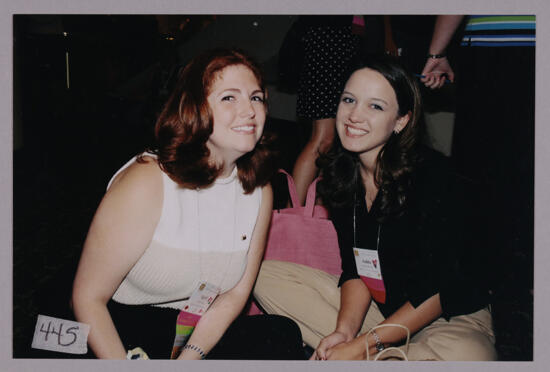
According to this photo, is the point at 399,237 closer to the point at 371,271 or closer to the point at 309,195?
the point at 371,271

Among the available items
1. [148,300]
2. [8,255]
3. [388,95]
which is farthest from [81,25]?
[388,95]

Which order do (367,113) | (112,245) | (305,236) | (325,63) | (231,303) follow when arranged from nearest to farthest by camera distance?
(112,245)
(231,303)
(367,113)
(305,236)
(325,63)

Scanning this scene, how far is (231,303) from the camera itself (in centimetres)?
154

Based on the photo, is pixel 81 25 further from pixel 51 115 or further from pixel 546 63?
pixel 546 63

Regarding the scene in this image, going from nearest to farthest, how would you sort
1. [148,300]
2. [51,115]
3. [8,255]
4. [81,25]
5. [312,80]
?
[8,255] → [148,300] → [81,25] → [51,115] → [312,80]

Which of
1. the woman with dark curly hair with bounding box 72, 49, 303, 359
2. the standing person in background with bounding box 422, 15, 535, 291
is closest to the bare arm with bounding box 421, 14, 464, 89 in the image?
the standing person in background with bounding box 422, 15, 535, 291

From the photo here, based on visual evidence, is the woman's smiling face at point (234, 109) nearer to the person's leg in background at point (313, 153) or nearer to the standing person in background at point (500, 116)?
the standing person in background at point (500, 116)

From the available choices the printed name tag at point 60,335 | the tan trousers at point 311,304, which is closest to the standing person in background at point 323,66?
the tan trousers at point 311,304

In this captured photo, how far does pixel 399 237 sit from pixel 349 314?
0.37m

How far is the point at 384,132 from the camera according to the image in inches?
65.7

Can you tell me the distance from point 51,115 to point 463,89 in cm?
184

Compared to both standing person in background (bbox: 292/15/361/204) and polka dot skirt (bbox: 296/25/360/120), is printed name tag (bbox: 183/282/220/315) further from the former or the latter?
polka dot skirt (bbox: 296/25/360/120)

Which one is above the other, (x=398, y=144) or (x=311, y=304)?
(x=398, y=144)

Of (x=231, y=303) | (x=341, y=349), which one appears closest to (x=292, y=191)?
(x=231, y=303)
